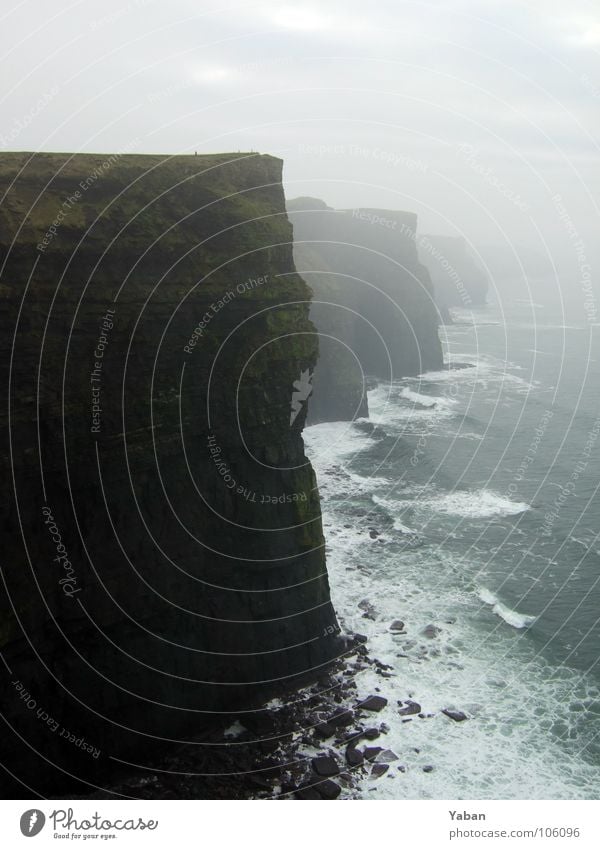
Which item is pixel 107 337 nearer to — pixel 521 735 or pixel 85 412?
pixel 85 412

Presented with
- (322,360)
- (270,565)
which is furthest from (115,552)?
(322,360)

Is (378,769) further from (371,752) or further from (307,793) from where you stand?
(307,793)

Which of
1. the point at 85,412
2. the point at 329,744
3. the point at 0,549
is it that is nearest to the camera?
the point at 0,549

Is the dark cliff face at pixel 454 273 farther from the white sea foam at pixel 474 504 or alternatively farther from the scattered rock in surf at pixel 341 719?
the scattered rock in surf at pixel 341 719

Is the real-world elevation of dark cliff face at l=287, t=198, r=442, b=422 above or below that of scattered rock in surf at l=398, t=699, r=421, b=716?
above

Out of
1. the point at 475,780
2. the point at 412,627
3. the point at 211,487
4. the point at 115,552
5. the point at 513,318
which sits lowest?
the point at 475,780

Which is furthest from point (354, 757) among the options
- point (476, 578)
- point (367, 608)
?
point (476, 578)

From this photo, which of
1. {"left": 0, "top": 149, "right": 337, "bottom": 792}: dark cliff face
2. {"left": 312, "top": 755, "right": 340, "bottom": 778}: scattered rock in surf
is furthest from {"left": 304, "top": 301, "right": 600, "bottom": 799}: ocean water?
{"left": 0, "top": 149, "right": 337, "bottom": 792}: dark cliff face

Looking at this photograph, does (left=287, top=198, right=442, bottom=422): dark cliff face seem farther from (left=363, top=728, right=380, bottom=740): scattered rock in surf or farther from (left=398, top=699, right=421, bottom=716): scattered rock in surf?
(left=363, top=728, right=380, bottom=740): scattered rock in surf
